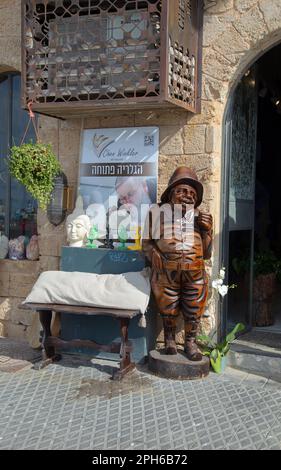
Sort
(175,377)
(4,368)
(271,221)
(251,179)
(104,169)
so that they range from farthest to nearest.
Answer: (271,221)
(251,179)
(104,169)
(4,368)
(175,377)

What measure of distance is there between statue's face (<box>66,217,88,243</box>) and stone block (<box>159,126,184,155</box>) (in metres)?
1.08

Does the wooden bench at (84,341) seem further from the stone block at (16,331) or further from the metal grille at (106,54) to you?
the metal grille at (106,54)

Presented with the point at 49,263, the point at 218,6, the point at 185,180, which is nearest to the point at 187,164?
the point at 185,180

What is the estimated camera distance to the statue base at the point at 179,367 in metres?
4.40

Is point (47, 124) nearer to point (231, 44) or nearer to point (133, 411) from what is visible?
point (231, 44)

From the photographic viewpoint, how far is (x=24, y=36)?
4758 mm

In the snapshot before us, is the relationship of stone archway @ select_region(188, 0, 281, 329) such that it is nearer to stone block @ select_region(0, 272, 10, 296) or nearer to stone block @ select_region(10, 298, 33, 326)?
stone block @ select_region(10, 298, 33, 326)

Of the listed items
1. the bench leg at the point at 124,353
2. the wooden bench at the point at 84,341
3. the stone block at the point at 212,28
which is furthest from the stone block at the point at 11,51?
the bench leg at the point at 124,353

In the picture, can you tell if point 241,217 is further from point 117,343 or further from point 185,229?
point 117,343

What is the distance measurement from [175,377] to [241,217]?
1.94 m

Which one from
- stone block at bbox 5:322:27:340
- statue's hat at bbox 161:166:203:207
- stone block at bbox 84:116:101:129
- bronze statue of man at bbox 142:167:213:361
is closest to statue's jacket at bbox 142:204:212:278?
bronze statue of man at bbox 142:167:213:361

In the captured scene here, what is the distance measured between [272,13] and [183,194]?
180 centimetres

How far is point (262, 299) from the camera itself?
20.2 feet
